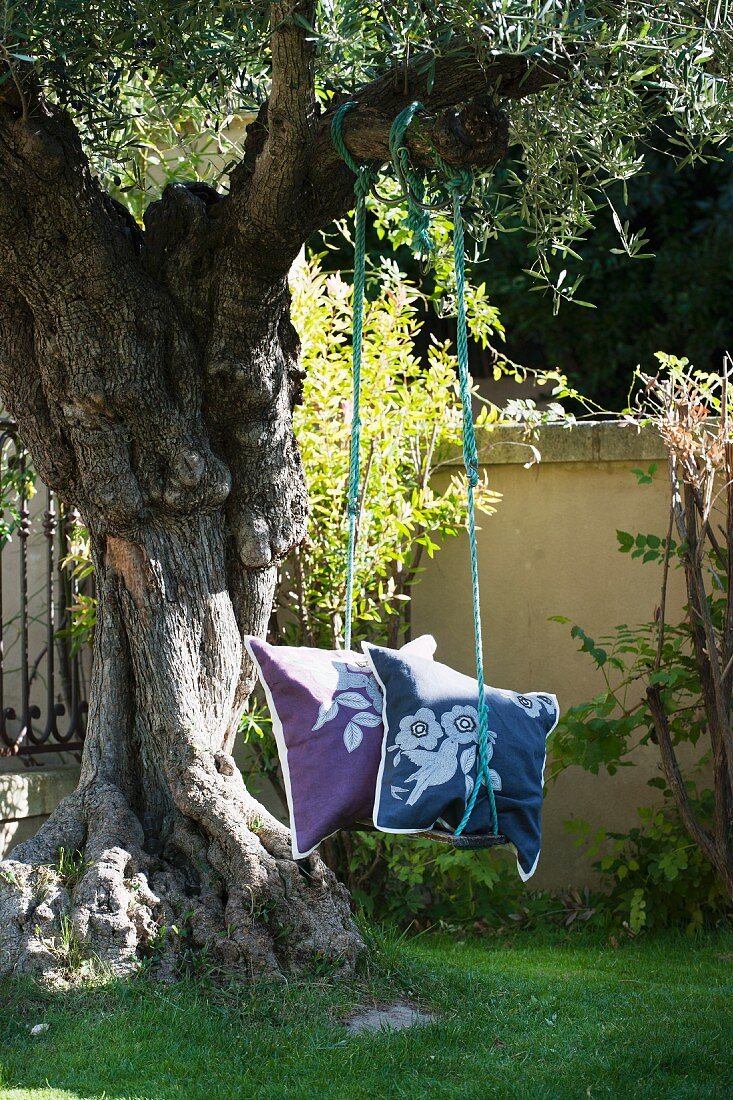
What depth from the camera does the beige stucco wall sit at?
575 cm

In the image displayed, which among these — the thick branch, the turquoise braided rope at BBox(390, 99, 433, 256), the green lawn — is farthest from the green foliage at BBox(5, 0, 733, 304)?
the green lawn

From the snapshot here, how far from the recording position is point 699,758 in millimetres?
5582

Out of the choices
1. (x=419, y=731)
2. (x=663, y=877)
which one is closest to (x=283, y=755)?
(x=419, y=731)

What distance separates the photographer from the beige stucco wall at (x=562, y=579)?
18.9ft

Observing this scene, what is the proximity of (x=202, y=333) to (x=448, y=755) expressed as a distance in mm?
1786

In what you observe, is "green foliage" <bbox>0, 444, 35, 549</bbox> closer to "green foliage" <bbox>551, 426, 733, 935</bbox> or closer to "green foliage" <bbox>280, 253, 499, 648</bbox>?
"green foliage" <bbox>280, 253, 499, 648</bbox>

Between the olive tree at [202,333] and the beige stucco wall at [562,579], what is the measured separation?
1.70 m

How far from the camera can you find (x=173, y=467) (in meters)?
4.04

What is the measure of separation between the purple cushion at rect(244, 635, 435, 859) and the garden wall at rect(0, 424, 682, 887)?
2.51m

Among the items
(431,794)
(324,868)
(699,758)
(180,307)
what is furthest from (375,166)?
(699,758)

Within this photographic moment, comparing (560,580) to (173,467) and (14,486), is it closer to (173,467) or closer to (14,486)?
(173,467)

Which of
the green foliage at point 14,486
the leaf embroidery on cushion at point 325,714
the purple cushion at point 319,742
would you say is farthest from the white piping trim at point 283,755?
the green foliage at point 14,486

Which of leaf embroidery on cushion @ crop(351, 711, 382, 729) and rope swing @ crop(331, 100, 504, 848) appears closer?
rope swing @ crop(331, 100, 504, 848)

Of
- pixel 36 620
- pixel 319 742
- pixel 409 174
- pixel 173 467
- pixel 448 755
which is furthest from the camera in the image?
pixel 36 620
